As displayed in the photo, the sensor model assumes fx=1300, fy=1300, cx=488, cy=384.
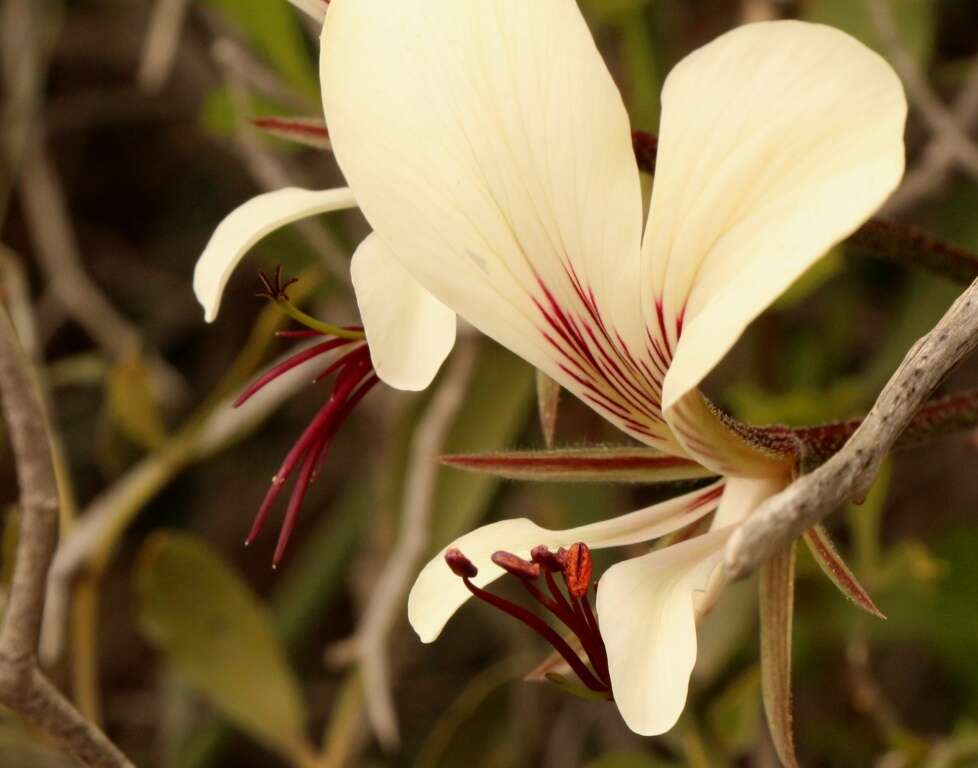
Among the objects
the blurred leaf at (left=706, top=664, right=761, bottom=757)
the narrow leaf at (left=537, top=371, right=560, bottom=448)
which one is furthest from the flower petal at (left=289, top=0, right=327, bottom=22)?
the blurred leaf at (left=706, top=664, right=761, bottom=757)

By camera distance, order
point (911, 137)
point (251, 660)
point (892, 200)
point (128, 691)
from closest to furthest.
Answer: point (251, 660)
point (892, 200)
point (911, 137)
point (128, 691)

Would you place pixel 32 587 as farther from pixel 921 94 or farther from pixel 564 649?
pixel 921 94

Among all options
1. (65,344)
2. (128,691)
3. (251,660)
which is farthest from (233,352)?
(251,660)

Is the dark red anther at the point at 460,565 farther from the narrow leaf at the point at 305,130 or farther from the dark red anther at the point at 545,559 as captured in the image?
the narrow leaf at the point at 305,130

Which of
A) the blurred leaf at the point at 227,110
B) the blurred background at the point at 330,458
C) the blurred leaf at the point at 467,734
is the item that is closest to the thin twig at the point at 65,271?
the blurred background at the point at 330,458

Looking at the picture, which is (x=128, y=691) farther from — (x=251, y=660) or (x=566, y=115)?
(x=566, y=115)

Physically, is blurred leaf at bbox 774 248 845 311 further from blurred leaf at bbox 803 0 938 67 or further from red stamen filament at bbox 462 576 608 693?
red stamen filament at bbox 462 576 608 693

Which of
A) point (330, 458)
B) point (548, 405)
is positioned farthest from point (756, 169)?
point (330, 458)
